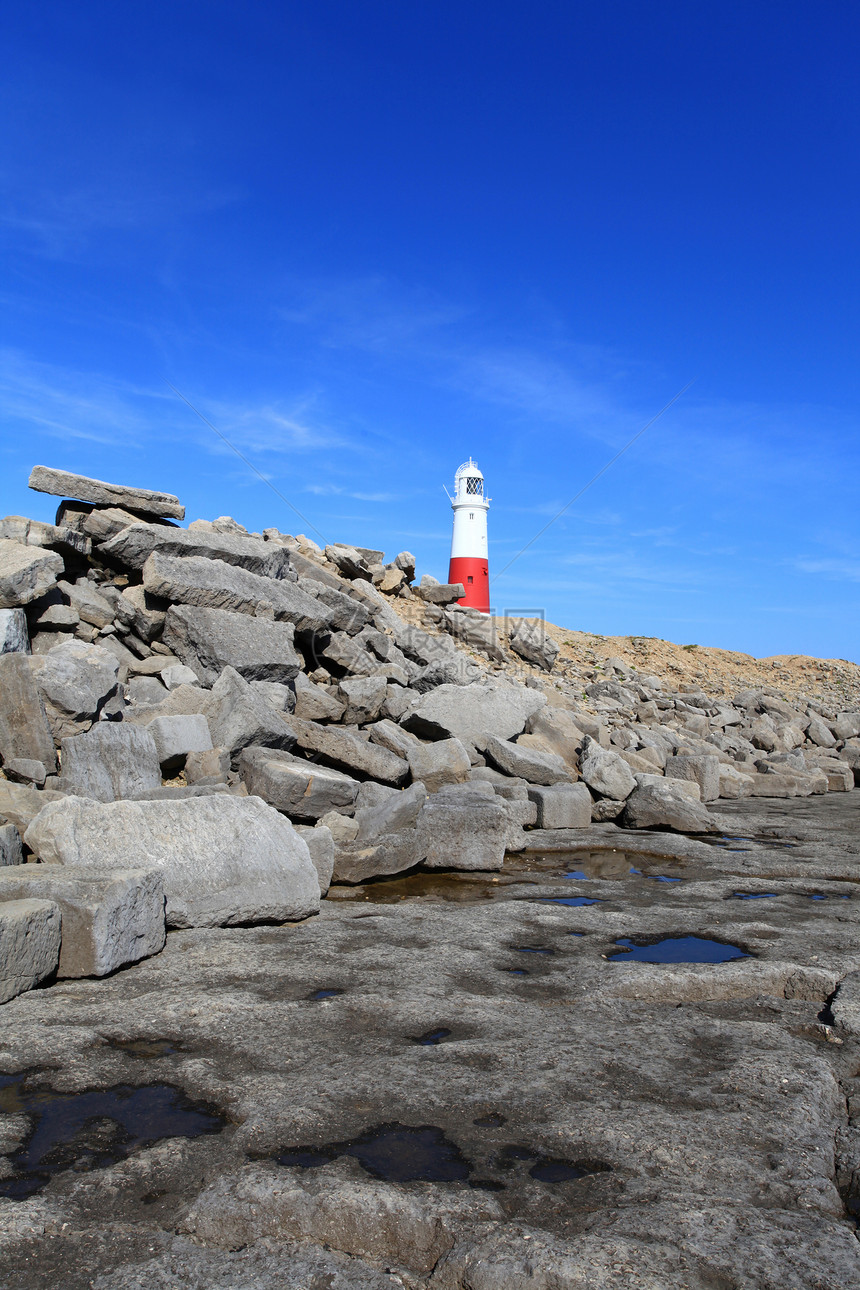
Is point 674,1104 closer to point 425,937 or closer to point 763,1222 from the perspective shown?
point 763,1222

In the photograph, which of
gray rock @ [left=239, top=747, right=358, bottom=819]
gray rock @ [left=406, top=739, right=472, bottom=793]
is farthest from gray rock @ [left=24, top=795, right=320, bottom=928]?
gray rock @ [left=406, top=739, right=472, bottom=793]

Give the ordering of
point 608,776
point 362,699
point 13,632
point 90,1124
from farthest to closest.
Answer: point 362,699 → point 608,776 → point 13,632 → point 90,1124

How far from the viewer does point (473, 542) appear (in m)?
22.9

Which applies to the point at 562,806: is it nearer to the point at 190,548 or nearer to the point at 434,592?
the point at 190,548

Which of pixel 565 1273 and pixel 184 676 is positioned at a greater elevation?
pixel 184 676

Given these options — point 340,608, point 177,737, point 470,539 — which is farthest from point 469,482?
point 177,737

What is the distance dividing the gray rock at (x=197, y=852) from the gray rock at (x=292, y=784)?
1.45m

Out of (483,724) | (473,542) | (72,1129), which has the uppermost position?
(473,542)

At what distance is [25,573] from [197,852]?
455cm

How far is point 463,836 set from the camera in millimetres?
6672

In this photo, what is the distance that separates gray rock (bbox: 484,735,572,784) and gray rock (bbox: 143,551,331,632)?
9.71 feet

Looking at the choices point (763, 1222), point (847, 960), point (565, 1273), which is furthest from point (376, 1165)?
point (847, 960)

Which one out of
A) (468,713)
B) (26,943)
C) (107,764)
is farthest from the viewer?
(468,713)

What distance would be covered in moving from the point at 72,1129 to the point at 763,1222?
197 cm
